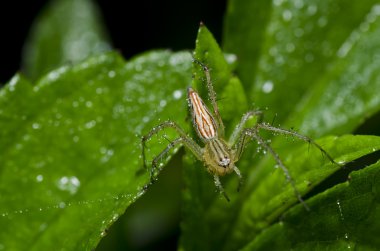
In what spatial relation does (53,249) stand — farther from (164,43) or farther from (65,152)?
(164,43)

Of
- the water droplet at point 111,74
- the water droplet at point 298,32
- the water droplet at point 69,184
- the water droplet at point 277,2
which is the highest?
the water droplet at point 111,74

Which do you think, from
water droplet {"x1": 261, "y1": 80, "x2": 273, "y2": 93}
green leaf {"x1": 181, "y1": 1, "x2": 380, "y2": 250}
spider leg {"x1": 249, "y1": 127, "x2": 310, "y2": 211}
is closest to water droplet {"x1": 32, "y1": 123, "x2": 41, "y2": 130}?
green leaf {"x1": 181, "y1": 1, "x2": 380, "y2": 250}

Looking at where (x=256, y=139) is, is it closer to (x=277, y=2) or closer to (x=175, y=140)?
(x=175, y=140)

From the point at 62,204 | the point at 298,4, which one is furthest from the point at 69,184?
the point at 298,4

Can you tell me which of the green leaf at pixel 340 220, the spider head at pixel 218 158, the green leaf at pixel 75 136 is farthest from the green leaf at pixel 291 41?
the green leaf at pixel 340 220

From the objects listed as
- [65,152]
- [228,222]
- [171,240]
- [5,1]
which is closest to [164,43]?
[5,1]

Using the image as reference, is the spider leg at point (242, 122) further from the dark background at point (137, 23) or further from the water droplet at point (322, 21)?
the dark background at point (137, 23)
